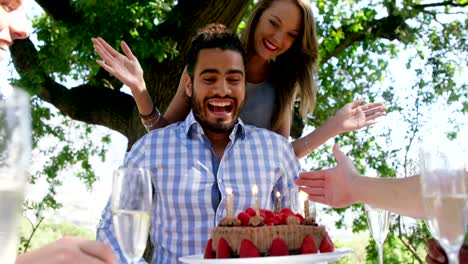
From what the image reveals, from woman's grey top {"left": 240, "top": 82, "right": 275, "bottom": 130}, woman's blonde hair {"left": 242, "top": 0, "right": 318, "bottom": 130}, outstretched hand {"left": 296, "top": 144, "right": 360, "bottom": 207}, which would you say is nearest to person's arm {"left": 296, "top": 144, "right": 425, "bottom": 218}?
outstretched hand {"left": 296, "top": 144, "right": 360, "bottom": 207}

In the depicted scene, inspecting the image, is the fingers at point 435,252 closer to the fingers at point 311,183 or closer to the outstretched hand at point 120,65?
the fingers at point 311,183

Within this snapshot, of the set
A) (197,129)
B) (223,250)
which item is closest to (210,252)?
(223,250)

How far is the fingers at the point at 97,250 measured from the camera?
728 millimetres

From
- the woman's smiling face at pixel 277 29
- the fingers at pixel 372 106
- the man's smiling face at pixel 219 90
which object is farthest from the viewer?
the woman's smiling face at pixel 277 29

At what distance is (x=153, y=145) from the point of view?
Answer: 8.16 feet

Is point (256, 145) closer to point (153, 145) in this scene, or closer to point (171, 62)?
point (153, 145)

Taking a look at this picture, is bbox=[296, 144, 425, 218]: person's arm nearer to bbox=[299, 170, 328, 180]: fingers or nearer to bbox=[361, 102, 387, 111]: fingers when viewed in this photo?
bbox=[299, 170, 328, 180]: fingers

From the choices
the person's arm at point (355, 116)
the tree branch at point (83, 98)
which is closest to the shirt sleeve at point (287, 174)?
the person's arm at point (355, 116)

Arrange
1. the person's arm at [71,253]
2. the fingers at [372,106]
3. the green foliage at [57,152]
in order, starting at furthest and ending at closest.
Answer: the green foliage at [57,152]
the fingers at [372,106]
the person's arm at [71,253]

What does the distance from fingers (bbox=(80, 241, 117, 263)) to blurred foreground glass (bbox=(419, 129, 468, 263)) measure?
540 millimetres

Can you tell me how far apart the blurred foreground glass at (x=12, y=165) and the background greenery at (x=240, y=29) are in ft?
16.6

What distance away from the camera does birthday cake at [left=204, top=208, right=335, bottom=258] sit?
1.76 meters

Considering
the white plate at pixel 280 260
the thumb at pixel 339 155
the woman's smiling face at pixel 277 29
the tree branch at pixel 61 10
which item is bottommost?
the white plate at pixel 280 260

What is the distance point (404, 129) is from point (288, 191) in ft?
16.5
